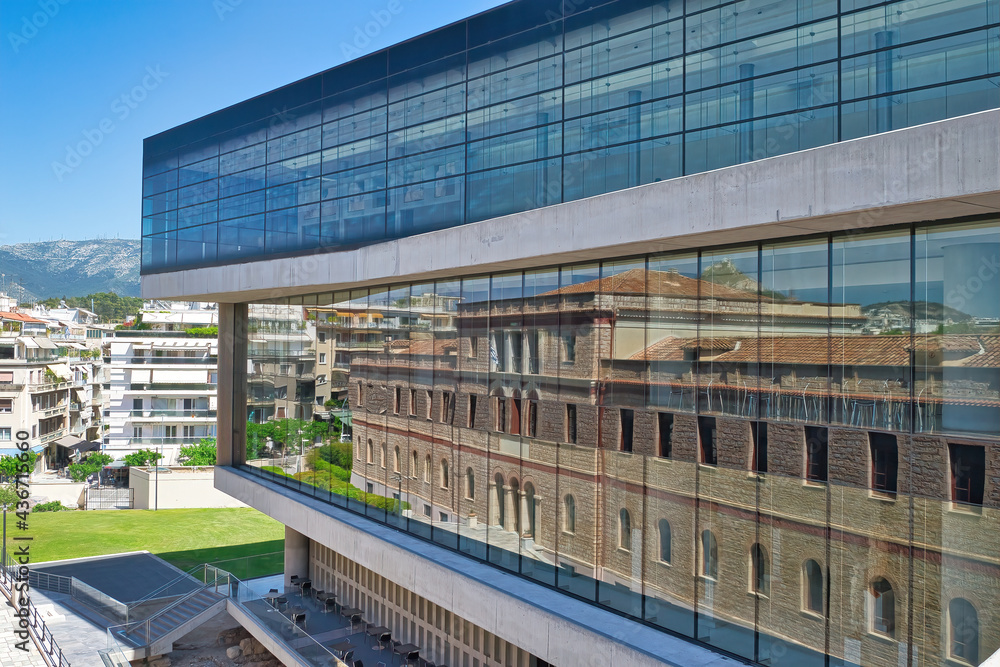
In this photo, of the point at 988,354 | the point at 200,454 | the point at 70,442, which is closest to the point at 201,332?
the point at 200,454

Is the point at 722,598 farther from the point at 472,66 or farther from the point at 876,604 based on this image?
the point at 472,66

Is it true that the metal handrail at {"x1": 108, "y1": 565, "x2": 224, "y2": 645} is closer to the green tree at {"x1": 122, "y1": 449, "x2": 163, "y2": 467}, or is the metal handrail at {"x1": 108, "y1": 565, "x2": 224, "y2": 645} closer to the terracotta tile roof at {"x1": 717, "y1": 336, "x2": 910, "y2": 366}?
the terracotta tile roof at {"x1": 717, "y1": 336, "x2": 910, "y2": 366}

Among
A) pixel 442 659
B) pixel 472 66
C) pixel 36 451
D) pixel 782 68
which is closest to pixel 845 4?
pixel 782 68

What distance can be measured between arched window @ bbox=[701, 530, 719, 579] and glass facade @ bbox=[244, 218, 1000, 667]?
37 mm

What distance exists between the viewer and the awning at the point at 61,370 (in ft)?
279

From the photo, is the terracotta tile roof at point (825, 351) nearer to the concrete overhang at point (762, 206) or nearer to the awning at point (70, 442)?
the concrete overhang at point (762, 206)

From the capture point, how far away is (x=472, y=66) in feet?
64.3

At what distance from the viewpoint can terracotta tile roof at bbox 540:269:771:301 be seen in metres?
14.0

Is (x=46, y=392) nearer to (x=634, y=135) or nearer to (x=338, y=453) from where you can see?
(x=338, y=453)

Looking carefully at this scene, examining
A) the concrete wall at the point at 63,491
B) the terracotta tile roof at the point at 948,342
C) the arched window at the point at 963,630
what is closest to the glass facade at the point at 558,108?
the terracotta tile roof at the point at 948,342

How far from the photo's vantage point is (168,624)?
98.8ft

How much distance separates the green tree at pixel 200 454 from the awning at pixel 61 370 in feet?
69.5

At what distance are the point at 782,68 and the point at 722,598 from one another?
900cm

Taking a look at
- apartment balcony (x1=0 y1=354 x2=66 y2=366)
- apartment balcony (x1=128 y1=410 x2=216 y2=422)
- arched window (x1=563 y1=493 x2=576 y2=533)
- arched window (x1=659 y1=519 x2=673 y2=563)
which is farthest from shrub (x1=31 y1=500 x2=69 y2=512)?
arched window (x1=659 y1=519 x2=673 y2=563)
